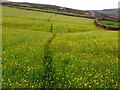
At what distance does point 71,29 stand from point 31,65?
105ft

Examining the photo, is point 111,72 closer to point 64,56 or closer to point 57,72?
point 57,72

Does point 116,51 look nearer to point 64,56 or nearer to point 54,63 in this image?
point 64,56

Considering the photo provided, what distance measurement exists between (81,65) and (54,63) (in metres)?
2.12

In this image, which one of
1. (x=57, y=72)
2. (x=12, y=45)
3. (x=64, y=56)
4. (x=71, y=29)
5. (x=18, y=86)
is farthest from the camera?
(x=71, y=29)

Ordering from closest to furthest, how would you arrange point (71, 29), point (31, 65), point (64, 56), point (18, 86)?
point (18, 86) → point (31, 65) → point (64, 56) → point (71, 29)

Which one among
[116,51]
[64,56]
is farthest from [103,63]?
[116,51]

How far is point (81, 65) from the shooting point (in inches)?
905

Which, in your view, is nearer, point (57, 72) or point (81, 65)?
point (57, 72)

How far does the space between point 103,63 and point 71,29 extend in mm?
30349

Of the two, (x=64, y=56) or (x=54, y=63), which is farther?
(x=64, y=56)

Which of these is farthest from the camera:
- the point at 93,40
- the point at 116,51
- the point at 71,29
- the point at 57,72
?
the point at 71,29

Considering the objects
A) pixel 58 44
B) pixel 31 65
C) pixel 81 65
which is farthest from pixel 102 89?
pixel 58 44

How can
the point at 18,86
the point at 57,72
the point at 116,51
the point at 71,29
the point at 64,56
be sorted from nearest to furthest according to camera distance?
1. the point at 18,86
2. the point at 57,72
3. the point at 64,56
4. the point at 116,51
5. the point at 71,29

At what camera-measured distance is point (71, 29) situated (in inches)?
2125
